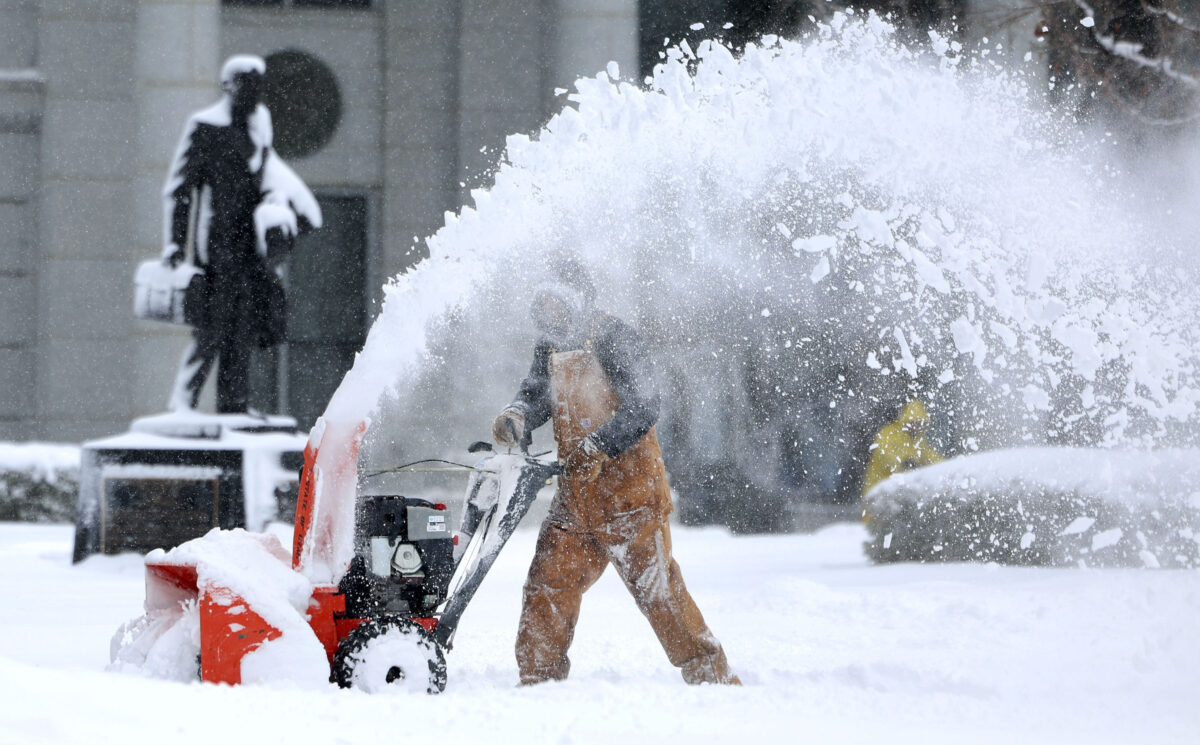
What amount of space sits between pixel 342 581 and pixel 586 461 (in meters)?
0.85

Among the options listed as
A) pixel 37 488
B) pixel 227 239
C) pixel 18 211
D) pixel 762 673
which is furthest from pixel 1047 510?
pixel 18 211

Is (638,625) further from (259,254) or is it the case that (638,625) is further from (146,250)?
(146,250)

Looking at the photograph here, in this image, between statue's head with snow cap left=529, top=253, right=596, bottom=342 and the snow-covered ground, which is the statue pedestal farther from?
statue's head with snow cap left=529, top=253, right=596, bottom=342

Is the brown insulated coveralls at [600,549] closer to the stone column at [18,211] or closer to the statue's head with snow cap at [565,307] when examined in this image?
the statue's head with snow cap at [565,307]

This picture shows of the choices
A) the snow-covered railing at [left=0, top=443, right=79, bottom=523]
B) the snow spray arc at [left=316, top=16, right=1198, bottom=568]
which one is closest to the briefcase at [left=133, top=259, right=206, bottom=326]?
the snow spray arc at [left=316, top=16, right=1198, bottom=568]

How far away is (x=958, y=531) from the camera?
7.71 m

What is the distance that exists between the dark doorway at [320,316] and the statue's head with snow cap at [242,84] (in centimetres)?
353

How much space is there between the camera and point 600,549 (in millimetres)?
4152

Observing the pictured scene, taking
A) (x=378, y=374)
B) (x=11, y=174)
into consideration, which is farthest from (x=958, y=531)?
(x=11, y=174)

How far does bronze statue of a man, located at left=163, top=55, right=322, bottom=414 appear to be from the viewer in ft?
28.8

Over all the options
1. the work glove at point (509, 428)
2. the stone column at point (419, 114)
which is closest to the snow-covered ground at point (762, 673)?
the work glove at point (509, 428)

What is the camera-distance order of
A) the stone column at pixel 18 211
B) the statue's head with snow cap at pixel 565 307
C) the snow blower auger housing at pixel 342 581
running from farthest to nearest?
the stone column at pixel 18 211
the statue's head with snow cap at pixel 565 307
the snow blower auger housing at pixel 342 581

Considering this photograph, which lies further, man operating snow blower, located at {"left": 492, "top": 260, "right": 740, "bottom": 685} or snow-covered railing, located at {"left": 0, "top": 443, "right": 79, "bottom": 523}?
snow-covered railing, located at {"left": 0, "top": 443, "right": 79, "bottom": 523}

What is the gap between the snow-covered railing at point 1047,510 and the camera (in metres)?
7.12
